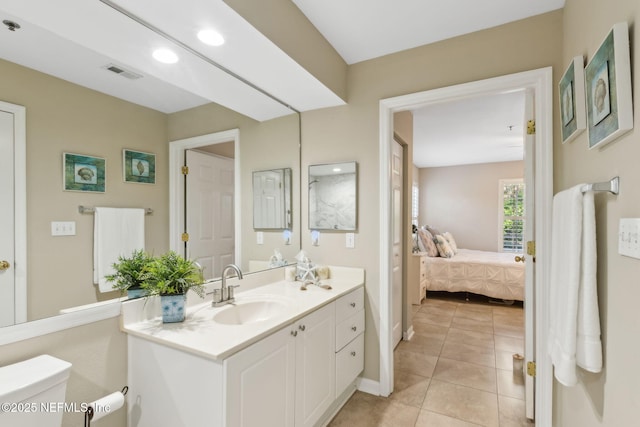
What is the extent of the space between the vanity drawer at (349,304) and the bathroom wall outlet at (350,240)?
13.3 inches

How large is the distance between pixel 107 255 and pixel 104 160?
388 mm

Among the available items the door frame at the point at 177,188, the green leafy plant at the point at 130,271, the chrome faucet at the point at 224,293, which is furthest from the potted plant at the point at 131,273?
the chrome faucet at the point at 224,293

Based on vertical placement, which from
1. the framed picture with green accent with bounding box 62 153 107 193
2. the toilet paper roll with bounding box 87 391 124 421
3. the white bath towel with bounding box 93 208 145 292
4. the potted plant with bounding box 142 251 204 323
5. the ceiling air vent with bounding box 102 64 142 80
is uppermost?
the ceiling air vent with bounding box 102 64 142 80

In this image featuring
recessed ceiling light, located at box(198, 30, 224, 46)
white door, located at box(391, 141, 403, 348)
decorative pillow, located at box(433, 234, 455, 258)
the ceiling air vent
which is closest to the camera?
the ceiling air vent

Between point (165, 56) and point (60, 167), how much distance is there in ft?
2.52

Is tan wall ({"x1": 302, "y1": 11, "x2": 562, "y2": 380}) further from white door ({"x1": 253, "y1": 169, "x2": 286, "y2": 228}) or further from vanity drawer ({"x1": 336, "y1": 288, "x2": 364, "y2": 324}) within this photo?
white door ({"x1": 253, "y1": 169, "x2": 286, "y2": 228})

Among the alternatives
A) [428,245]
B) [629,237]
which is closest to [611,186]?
[629,237]

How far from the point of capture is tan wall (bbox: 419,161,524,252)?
6.66m

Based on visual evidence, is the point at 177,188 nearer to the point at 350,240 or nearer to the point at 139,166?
the point at 139,166

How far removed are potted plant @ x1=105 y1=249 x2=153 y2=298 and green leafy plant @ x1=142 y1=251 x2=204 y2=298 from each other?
0.09 ft

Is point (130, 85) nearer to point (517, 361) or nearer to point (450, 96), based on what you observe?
point (450, 96)

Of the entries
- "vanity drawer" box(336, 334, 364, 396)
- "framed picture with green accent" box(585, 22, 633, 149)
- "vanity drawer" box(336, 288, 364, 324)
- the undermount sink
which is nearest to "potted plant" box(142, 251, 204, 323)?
the undermount sink

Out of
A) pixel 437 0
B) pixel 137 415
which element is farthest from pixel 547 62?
pixel 137 415

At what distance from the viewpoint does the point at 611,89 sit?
3.22 feet
